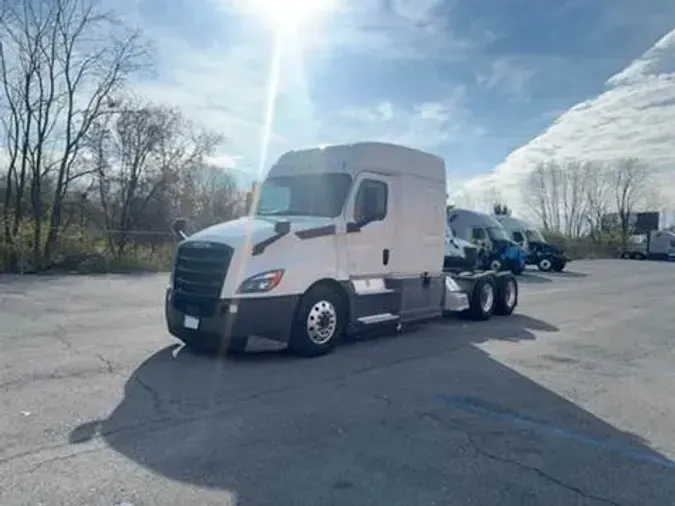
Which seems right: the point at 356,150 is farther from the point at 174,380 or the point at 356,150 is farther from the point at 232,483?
the point at 232,483

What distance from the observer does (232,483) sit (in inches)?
146

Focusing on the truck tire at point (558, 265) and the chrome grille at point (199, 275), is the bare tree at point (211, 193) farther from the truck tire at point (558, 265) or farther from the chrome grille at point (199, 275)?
the chrome grille at point (199, 275)

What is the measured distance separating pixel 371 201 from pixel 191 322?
3.17 m

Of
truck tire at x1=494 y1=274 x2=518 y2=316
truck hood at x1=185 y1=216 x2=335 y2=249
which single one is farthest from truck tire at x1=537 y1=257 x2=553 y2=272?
truck hood at x1=185 y1=216 x2=335 y2=249

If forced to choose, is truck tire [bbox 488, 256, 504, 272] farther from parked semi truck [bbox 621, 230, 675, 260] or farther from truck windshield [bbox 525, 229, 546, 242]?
parked semi truck [bbox 621, 230, 675, 260]

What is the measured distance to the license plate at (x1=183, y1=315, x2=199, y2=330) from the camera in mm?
7125

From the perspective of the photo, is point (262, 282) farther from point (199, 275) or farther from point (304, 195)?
point (304, 195)

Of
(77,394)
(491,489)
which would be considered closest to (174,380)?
(77,394)

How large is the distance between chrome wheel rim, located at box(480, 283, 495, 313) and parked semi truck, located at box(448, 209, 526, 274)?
40.8ft

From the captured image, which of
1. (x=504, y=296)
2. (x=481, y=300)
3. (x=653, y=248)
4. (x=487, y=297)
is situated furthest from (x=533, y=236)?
(x=653, y=248)

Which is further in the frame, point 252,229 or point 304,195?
point 304,195

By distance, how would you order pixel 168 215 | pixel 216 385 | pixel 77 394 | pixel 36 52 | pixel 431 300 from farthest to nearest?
1. pixel 168 215
2. pixel 36 52
3. pixel 431 300
4. pixel 216 385
5. pixel 77 394

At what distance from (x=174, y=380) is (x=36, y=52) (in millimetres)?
21280

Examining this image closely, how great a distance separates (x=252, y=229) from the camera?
7453 mm
